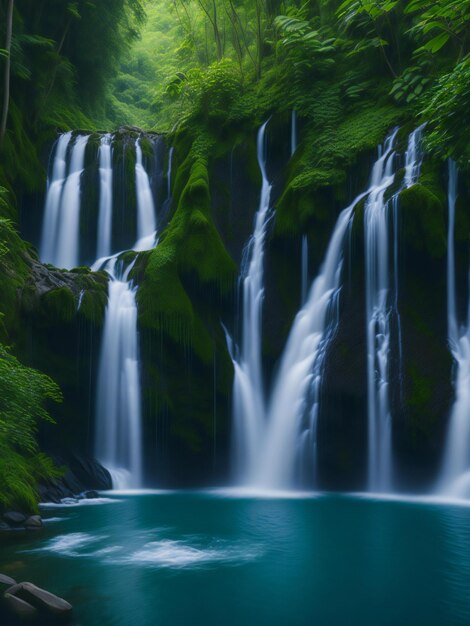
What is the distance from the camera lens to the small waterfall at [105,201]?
16500 millimetres

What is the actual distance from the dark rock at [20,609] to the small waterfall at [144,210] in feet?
39.5

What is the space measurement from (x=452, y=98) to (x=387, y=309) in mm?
7401

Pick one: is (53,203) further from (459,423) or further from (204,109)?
(459,423)

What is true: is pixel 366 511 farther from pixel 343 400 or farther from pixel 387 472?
pixel 343 400

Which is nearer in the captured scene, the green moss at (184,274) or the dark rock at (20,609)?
the dark rock at (20,609)

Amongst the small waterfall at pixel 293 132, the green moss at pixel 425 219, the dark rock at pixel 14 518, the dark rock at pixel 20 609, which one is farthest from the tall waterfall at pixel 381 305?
the dark rock at pixel 20 609

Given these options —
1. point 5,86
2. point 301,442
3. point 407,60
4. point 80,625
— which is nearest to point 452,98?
point 80,625

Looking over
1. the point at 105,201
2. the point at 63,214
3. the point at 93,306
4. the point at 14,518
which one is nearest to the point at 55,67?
the point at 105,201

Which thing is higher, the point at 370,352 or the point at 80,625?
the point at 370,352

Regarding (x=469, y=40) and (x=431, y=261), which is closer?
(x=431, y=261)

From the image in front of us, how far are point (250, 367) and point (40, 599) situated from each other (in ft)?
28.1

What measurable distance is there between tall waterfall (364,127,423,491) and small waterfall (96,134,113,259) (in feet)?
25.3

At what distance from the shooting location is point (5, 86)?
16.1 meters

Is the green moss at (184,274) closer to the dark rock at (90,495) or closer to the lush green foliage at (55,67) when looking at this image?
the dark rock at (90,495)
